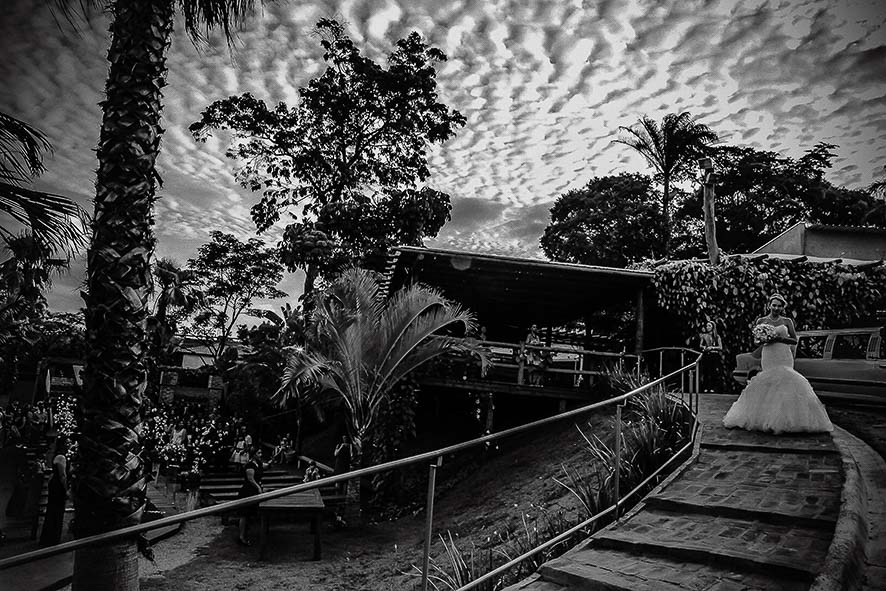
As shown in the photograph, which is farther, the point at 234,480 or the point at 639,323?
the point at 234,480

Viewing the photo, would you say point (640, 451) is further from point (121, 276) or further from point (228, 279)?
point (228, 279)

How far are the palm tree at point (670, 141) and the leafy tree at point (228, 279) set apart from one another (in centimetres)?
1972

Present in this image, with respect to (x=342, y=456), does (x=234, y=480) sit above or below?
below

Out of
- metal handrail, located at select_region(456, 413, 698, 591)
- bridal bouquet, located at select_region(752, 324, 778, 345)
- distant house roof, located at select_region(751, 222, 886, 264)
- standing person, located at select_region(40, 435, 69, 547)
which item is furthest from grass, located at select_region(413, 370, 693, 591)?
distant house roof, located at select_region(751, 222, 886, 264)

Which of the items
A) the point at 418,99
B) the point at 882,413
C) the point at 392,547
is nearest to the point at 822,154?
the point at 418,99

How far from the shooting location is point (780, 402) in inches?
261

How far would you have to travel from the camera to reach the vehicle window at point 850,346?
346 inches

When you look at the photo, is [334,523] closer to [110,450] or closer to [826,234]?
[110,450]

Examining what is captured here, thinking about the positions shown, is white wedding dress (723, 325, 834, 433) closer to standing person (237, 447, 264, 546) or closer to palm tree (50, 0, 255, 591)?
palm tree (50, 0, 255, 591)

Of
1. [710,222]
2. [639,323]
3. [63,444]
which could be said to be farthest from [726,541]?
[63,444]

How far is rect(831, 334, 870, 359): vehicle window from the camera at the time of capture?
8786mm

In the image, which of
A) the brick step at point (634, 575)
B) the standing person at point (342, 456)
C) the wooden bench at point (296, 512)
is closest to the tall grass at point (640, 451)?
the brick step at point (634, 575)

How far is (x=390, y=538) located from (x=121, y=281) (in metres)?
7.35

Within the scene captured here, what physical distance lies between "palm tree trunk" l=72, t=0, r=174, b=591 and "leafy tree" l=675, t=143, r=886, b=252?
28.8 meters
